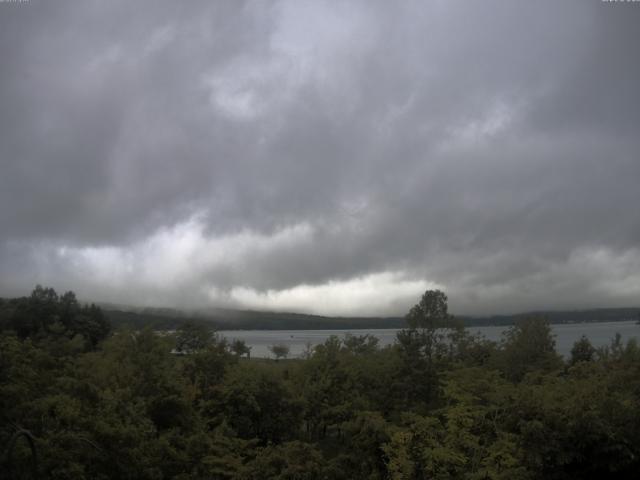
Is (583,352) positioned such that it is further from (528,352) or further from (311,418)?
(311,418)

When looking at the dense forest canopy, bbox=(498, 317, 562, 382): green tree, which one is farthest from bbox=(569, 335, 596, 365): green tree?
the dense forest canopy

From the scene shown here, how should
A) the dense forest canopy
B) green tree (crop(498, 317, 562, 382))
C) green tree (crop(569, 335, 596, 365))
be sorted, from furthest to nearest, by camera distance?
green tree (crop(569, 335, 596, 365)) → green tree (crop(498, 317, 562, 382)) → the dense forest canopy

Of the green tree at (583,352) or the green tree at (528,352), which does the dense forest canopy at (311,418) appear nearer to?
the green tree at (528,352)

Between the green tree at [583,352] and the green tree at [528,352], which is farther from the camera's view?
the green tree at [583,352]

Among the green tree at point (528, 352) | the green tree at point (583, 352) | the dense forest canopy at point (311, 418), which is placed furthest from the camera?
the green tree at point (583, 352)

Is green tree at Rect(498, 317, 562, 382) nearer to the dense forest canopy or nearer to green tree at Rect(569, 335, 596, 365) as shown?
the dense forest canopy

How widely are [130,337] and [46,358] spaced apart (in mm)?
7664

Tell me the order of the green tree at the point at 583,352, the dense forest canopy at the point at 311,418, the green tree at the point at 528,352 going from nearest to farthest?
the dense forest canopy at the point at 311,418 < the green tree at the point at 528,352 < the green tree at the point at 583,352

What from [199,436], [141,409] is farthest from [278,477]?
[141,409]

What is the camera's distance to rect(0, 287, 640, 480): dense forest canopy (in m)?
Result: 14.7

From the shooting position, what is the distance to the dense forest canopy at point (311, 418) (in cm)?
1473

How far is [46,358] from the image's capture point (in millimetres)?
24438

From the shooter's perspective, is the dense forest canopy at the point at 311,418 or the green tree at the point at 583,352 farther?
the green tree at the point at 583,352

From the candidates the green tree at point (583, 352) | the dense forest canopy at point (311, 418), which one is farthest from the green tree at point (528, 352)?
the green tree at point (583, 352)
